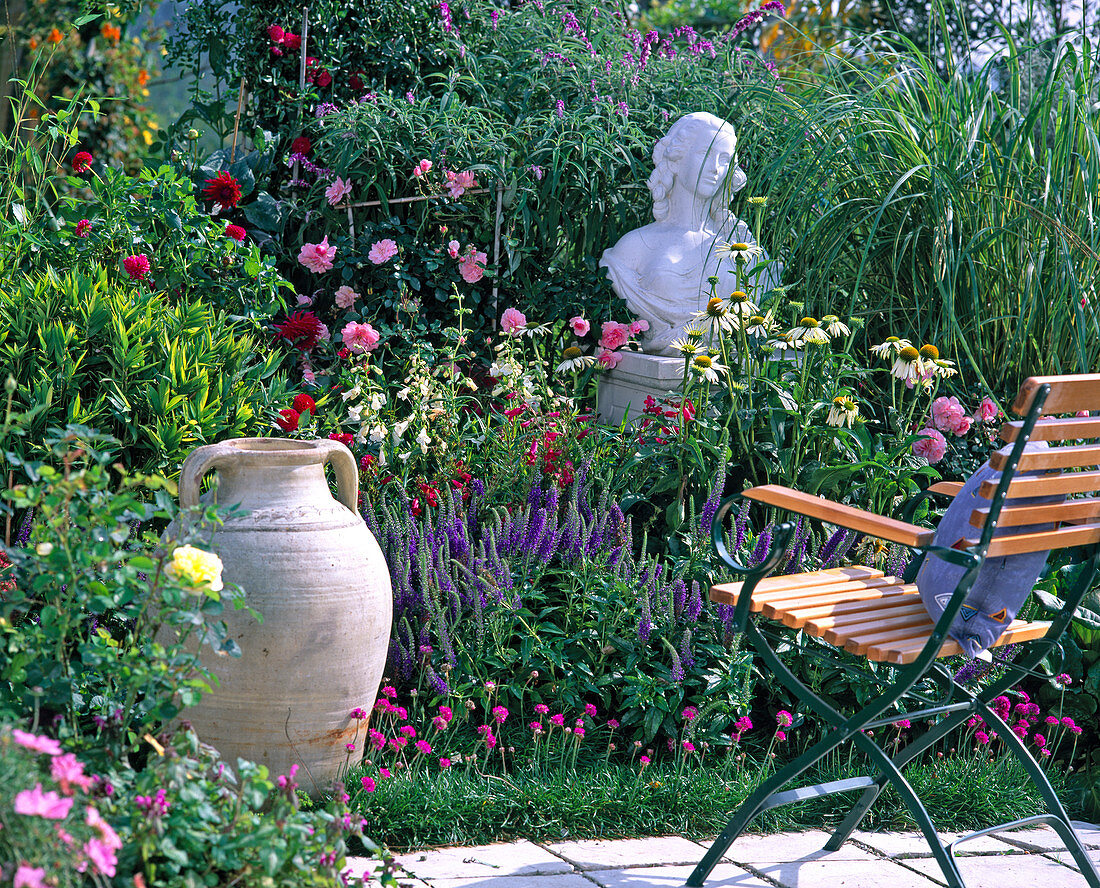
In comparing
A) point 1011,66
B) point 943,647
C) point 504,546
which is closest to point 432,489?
point 504,546

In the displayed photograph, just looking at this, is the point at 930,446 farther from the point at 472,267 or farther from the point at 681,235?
the point at 472,267

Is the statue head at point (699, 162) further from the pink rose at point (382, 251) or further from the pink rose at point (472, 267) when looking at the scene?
the pink rose at point (382, 251)

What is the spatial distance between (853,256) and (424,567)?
249cm

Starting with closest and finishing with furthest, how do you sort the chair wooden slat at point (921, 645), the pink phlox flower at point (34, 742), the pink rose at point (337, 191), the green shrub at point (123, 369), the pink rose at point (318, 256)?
1. the pink phlox flower at point (34, 742)
2. the chair wooden slat at point (921, 645)
3. the green shrub at point (123, 369)
4. the pink rose at point (318, 256)
5. the pink rose at point (337, 191)

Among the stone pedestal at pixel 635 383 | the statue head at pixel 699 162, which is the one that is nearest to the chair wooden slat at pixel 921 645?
the stone pedestal at pixel 635 383

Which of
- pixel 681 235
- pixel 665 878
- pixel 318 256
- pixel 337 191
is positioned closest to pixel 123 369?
pixel 318 256

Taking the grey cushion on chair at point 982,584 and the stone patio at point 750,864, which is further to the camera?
the stone patio at point 750,864

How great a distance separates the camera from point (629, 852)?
8.50 feet

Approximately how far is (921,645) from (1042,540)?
323mm

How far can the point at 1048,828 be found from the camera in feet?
9.68

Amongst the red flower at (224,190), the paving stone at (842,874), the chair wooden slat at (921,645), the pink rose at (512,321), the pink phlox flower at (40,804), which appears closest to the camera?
the pink phlox flower at (40,804)

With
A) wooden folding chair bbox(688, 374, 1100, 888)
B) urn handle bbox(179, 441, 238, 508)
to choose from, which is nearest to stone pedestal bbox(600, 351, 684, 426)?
wooden folding chair bbox(688, 374, 1100, 888)

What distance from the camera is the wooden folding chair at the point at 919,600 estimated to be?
2145mm

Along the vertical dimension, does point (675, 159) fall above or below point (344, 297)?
above
